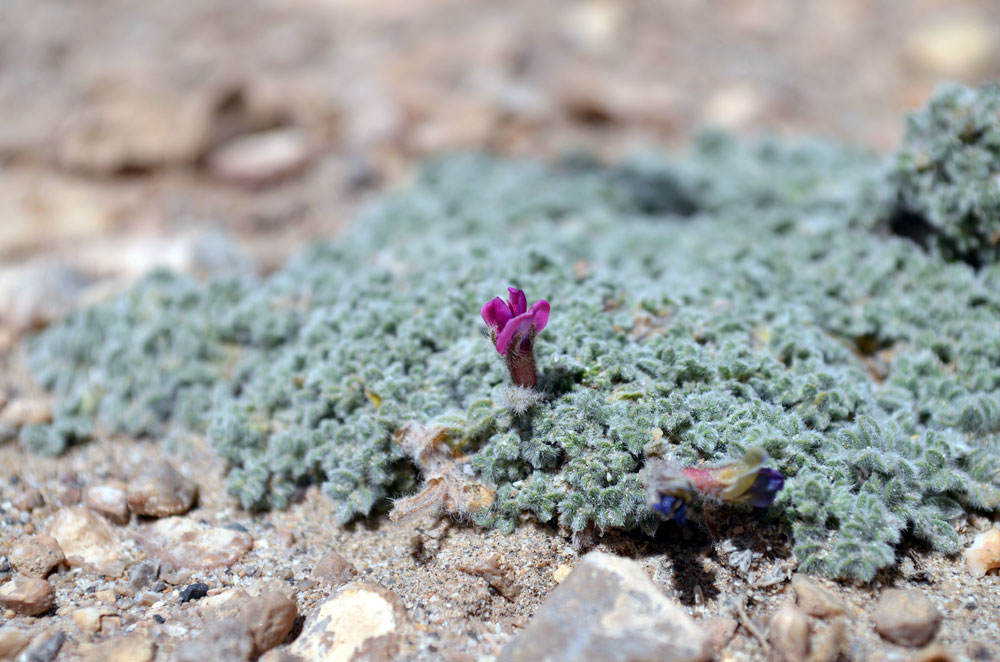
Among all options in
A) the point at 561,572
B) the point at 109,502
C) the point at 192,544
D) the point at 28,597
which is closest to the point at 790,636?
the point at 561,572

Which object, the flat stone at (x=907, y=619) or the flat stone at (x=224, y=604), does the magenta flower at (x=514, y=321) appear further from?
the flat stone at (x=907, y=619)

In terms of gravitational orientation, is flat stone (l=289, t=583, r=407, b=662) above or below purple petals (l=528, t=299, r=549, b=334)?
below

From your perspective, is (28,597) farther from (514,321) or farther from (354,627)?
(514,321)

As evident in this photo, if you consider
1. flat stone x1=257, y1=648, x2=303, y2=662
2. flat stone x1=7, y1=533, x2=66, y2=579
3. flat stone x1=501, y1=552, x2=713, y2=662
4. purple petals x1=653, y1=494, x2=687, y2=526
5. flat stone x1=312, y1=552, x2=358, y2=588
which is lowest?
flat stone x1=312, y1=552, x2=358, y2=588

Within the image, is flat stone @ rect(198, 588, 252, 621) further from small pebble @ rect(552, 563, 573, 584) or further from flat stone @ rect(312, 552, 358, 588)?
small pebble @ rect(552, 563, 573, 584)

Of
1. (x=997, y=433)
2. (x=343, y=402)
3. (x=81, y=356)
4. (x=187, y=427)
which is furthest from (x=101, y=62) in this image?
(x=997, y=433)

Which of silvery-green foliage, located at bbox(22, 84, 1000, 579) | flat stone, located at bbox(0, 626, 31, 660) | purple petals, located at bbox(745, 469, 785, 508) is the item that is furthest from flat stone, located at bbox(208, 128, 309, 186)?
purple petals, located at bbox(745, 469, 785, 508)

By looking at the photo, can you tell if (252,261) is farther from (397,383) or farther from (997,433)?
(997,433)
